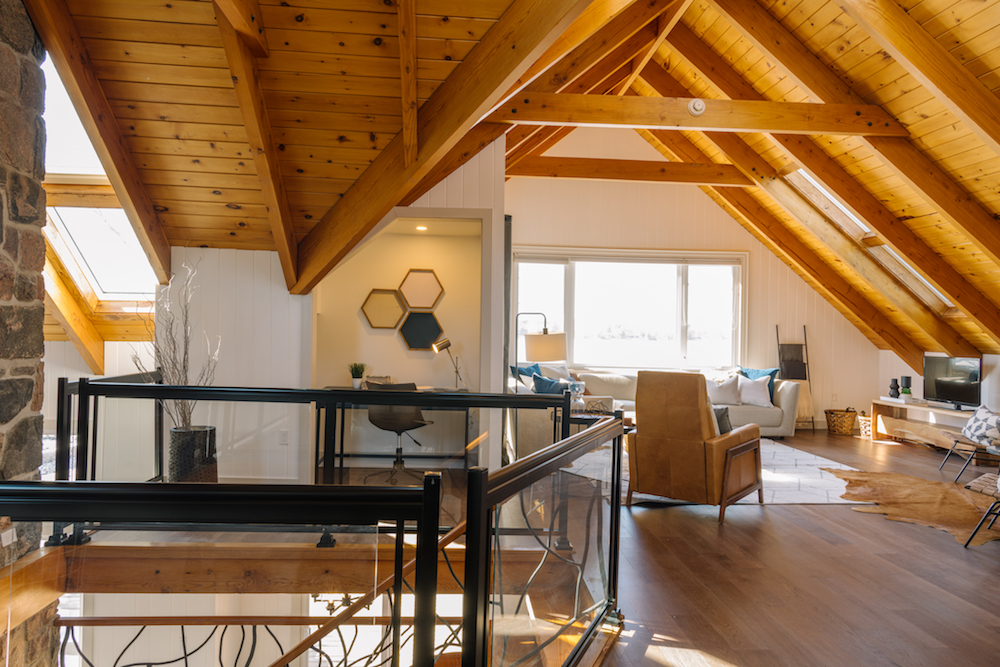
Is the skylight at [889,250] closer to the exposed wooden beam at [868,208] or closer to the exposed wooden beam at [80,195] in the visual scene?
the exposed wooden beam at [868,208]

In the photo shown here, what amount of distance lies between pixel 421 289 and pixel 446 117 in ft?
10.5

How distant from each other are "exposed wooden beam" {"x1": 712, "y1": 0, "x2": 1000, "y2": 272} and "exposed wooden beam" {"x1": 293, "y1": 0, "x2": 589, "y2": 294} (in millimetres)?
2577

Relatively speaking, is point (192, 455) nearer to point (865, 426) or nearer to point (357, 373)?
point (357, 373)

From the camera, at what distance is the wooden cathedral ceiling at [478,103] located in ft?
9.94

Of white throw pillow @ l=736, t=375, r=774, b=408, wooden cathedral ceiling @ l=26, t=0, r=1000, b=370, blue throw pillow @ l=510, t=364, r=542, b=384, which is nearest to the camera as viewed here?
wooden cathedral ceiling @ l=26, t=0, r=1000, b=370

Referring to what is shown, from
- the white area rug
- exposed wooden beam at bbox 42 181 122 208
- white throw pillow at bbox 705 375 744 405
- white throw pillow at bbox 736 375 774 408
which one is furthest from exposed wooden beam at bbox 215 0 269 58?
white throw pillow at bbox 736 375 774 408

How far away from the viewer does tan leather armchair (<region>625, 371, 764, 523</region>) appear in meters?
4.09

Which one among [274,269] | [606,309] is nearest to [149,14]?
[274,269]

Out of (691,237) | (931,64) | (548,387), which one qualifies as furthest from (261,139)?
(691,237)

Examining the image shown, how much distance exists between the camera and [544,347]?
5488 millimetres

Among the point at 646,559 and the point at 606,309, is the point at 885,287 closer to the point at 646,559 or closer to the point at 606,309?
the point at 606,309

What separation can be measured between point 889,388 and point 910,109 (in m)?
4.67

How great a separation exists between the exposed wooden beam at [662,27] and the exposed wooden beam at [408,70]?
2.59 metres

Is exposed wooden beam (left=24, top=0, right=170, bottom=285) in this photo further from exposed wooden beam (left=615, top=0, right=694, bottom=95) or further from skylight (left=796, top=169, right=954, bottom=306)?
skylight (left=796, top=169, right=954, bottom=306)
